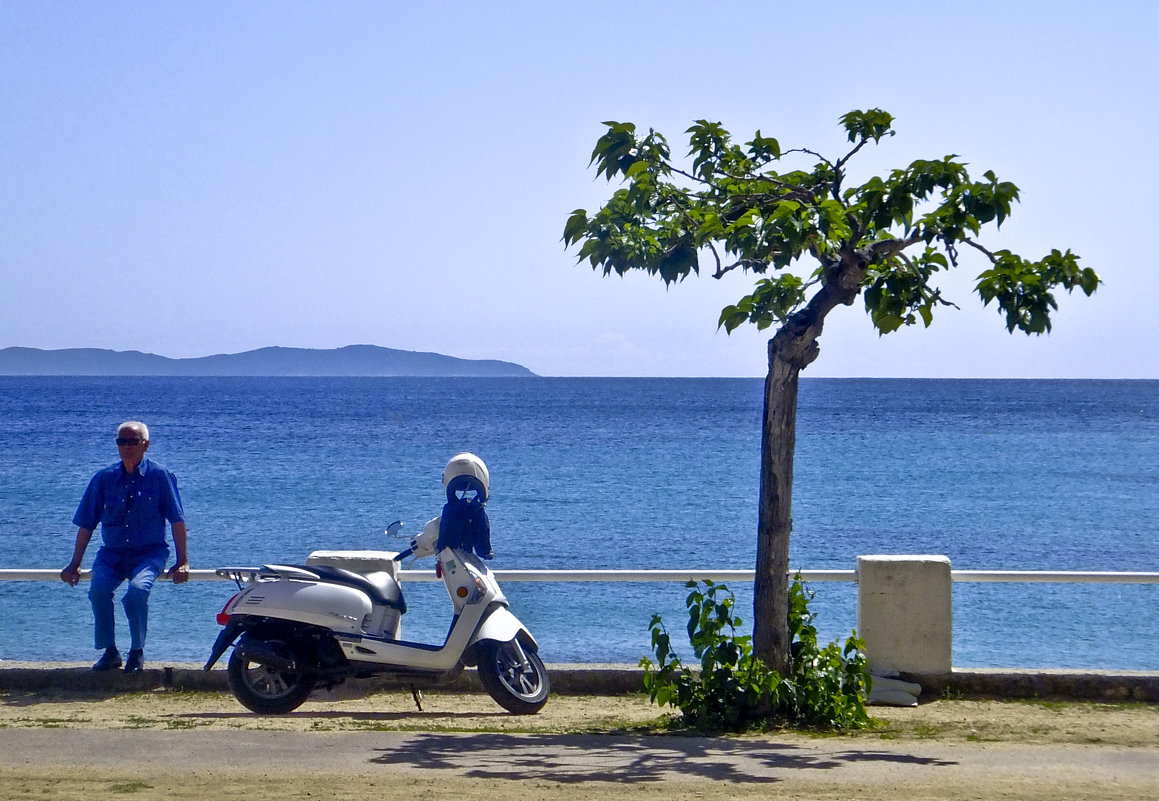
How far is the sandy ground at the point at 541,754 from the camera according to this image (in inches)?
209

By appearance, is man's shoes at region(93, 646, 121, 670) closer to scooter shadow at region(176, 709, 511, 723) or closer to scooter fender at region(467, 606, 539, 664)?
scooter shadow at region(176, 709, 511, 723)

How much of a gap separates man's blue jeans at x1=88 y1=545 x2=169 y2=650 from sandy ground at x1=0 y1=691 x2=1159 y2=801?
440mm

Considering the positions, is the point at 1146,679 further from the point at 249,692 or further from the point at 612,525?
the point at 612,525

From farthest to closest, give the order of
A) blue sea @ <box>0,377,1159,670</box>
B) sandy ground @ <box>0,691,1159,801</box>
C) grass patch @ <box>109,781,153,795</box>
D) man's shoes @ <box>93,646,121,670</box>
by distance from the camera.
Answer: blue sea @ <box>0,377,1159,670</box>
man's shoes @ <box>93,646,121,670</box>
sandy ground @ <box>0,691,1159,801</box>
grass patch @ <box>109,781,153,795</box>

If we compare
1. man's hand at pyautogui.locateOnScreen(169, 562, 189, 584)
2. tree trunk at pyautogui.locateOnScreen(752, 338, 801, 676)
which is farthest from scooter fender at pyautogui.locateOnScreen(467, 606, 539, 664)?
man's hand at pyautogui.locateOnScreen(169, 562, 189, 584)

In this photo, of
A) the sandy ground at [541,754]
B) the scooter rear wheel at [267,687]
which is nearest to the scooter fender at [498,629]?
the sandy ground at [541,754]

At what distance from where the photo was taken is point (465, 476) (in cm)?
742

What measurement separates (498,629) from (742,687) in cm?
142

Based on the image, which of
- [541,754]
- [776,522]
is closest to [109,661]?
[541,754]

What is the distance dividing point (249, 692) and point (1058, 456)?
58691mm

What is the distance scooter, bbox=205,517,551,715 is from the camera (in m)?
7.25

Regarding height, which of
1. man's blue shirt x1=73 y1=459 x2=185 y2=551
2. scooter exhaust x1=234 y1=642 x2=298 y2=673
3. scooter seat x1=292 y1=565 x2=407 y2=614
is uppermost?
man's blue shirt x1=73 y1=459 x2=185 y2=551

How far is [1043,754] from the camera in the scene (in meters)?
6.23

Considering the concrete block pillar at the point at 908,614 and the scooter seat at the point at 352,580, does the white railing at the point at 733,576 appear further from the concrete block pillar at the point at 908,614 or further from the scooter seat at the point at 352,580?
the scooter seat at the point at 352,580
